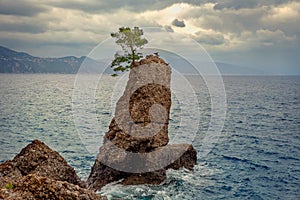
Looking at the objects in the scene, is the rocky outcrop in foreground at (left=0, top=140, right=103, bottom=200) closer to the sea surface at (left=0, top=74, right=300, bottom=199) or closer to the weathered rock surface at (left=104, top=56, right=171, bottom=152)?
the sea surface at (left=0, top=74, right=300, bottom=199)

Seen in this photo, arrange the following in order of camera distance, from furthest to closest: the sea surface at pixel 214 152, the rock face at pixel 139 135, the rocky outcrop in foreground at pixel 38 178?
the rock face at pixel 139 135
the sea surface at pixel 214 152
the rocky outcrop in foreground at pixel 38 178

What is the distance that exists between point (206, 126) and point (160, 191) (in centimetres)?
4261

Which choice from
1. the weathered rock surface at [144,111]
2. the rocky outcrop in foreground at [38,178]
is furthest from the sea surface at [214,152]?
the rocky outcrop in foreground at [38,178]

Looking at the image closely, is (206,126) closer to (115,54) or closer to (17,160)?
(115,54)

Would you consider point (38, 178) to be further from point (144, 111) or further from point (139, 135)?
point (144, 111)

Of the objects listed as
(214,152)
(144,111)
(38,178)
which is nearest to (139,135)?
(144,111)

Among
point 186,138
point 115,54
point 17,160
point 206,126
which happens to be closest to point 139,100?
point 115,54

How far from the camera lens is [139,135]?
33688mm

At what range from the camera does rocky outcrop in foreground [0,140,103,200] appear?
42.9 feet

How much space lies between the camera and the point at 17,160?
75.5ft

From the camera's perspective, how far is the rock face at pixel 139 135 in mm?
33844

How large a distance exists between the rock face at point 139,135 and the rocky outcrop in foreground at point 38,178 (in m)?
8.35

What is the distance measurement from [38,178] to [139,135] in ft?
67.3

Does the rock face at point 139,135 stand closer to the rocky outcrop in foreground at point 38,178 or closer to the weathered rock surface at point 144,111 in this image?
the weathered rock surface at point 144,111
